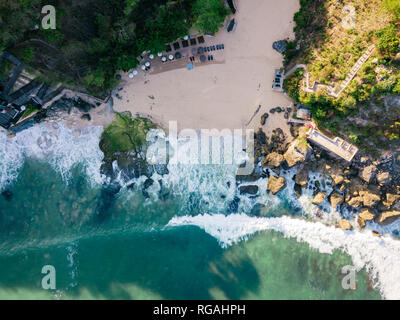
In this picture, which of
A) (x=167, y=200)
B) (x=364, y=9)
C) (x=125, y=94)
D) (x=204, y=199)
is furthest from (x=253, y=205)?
(x=364, y=9)

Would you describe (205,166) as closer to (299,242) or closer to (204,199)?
(204,199)

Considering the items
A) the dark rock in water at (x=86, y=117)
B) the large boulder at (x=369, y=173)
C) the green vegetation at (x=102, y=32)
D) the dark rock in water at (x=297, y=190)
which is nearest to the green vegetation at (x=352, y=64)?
the large boulder at (x=369, y=173)

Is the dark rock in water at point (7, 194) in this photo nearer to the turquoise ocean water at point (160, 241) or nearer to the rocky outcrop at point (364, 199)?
the turquoise ocean water at point (160, 241)

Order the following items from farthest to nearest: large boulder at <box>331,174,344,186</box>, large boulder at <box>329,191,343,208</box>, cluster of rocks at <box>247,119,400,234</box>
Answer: large boulder at <box>329,191,343,208</box>
large boulder at <box>331,174,344,186</box>
cluster of rocks at <box>247,119,400,234</box>

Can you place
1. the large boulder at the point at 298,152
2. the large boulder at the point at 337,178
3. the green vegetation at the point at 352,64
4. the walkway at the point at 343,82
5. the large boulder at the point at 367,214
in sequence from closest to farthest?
1. the green vegetation at the point at 352,64
2. the walkway at the point at 343,82
3. the large boulder at the point at 298,152
4. the large boulder at the point at 337,178
5. the large boulder at the point at 367,214

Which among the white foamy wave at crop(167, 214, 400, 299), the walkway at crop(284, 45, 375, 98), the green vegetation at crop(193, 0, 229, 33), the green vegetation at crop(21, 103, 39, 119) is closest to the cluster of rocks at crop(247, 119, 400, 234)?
the white foamy wave at crop(167, 214, 400, 299)

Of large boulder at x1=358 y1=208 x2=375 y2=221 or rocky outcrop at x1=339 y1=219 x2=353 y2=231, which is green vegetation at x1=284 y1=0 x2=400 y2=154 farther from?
rocky outcrop at x1=339 y1=219 x2=353 y2=231
